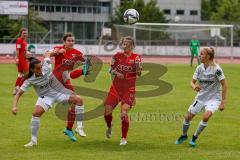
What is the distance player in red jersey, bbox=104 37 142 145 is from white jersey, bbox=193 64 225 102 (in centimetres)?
123

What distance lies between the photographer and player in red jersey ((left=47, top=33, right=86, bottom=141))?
41.9 feet

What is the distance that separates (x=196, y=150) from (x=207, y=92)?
1223mm

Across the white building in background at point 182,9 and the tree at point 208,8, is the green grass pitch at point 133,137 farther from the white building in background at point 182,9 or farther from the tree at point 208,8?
the tree at point 208,8

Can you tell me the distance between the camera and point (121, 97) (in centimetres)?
1223

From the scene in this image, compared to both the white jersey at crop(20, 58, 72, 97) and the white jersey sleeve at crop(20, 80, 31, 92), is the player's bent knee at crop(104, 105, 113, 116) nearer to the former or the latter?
the white jersey at crop(20, 58, 72, 97)

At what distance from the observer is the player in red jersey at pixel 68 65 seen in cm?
1276

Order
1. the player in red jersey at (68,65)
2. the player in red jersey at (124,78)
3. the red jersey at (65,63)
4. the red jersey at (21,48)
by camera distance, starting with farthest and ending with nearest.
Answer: the red jersey at (21,48), the red jersey at (65,63), the player in red jersey at (68,65), the player in red jersey at (124,78)

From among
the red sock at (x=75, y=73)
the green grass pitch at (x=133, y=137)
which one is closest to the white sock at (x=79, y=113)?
the green grass pitch at (x=133, y=137)

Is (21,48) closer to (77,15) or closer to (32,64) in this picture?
(32,64)

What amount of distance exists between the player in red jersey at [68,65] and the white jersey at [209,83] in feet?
8.42

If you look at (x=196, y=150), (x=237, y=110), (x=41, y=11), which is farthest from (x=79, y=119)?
(x=41, y=11)

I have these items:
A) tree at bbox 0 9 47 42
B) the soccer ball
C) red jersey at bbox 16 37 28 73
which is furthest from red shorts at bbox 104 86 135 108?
tree at bbox 0 9 47 42

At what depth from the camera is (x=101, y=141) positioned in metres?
12.5

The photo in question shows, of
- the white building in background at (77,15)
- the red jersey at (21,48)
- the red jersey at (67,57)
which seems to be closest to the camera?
the red jersey at (67,57)
